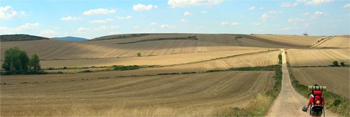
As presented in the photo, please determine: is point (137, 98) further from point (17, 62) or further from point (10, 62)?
point (10, 62)

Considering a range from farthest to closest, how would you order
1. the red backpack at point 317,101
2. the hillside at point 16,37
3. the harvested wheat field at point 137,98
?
1. the hillside at point 16,37
2. the harvested wheat field at point 137,98
3. the red backpack at point 317,101

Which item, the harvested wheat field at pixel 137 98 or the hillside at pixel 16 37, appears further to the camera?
the hillside at pixel 16 37

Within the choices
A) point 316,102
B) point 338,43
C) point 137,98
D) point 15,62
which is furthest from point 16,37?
point 316,102

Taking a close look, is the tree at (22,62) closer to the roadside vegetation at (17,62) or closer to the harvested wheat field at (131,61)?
the roadside vegetation at (17,62)

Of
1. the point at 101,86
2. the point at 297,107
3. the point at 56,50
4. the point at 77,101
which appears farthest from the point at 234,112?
the point at 56,50

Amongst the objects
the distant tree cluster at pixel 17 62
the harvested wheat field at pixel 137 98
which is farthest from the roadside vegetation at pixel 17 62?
the harvested wheat field at pixel 137 98

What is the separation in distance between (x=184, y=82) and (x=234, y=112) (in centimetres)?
2274

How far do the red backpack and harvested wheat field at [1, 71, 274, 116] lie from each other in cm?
576

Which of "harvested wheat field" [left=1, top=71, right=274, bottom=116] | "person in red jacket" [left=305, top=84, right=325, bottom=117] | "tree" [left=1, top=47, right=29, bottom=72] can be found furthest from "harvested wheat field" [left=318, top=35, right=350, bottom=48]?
"person in red jacket" [left=305, top=84, right=325, bottom=117]

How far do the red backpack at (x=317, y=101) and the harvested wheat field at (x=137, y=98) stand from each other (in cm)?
576

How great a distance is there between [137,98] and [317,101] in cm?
1716

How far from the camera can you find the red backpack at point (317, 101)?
38.6ft

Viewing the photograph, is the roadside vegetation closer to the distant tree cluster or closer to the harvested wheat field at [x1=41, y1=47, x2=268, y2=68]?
Result: the distant tree cluster

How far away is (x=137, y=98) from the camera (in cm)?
2716
